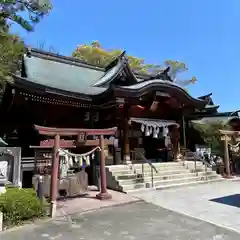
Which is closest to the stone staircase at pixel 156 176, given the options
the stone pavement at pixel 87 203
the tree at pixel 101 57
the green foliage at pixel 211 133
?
the stone pavement at pixel 87 203

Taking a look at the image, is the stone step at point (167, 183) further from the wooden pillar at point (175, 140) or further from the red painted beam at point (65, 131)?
the red painted beam at point (65, 131)

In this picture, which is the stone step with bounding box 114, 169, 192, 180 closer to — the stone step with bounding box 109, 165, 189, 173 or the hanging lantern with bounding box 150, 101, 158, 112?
the stone step with bounding box 109, 165, 189, 173

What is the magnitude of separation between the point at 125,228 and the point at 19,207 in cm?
278

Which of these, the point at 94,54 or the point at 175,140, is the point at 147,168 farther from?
the point at 94,54

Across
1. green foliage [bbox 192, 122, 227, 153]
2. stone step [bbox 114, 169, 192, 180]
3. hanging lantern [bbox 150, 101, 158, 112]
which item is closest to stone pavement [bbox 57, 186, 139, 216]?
stone step [bbox 114, 169, 192, 180]

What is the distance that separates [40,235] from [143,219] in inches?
106

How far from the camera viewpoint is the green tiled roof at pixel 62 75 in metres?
14.3

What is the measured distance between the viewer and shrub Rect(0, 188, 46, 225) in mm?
6781

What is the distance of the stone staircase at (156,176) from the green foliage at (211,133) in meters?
4.36

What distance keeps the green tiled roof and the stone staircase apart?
4417mm

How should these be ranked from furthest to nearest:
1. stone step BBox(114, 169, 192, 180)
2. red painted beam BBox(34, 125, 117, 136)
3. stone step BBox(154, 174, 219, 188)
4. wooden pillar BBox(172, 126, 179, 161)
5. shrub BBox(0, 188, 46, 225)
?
wooden pillar BBox(172, 126, 179, 161)
stone step BBox(154, 174, 219, 188)
stone step BBox(114, 169, 192, 180)
red painted beam BBox(34, 125, 117, 136)
shrub BBox(0, 188, 46, 225)

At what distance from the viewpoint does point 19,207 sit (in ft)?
22.7

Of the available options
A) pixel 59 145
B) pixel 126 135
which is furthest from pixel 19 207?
pixel 126 135

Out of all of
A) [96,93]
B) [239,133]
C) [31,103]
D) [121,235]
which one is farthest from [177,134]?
[121,235]
